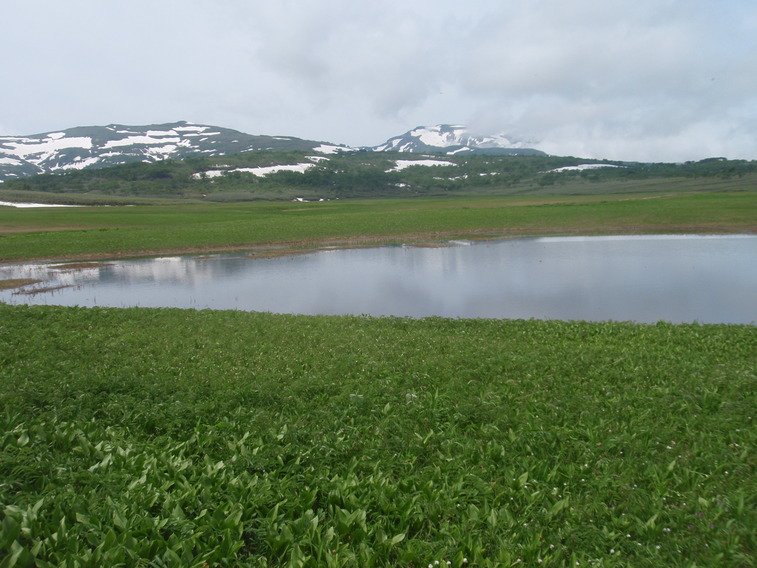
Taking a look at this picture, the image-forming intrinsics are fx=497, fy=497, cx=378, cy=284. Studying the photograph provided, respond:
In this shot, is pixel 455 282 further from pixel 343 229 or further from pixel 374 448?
pixel 343 229

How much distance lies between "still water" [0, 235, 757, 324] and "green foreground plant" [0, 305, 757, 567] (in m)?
12.9

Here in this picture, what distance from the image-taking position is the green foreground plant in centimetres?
585

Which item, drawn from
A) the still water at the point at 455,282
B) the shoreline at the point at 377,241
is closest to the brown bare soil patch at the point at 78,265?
the still water at the point at 455,282

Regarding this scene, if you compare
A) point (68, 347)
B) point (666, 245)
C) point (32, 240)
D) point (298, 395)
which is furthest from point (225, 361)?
point (32, 240)

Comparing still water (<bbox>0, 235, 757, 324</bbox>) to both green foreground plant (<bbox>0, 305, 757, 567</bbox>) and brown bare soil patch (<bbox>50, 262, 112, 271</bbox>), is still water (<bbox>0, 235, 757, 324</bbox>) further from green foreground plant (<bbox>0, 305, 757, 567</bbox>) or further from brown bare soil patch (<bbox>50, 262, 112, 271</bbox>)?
green foreground plant (<bbox>0, 305, 757, 567</bbox>)

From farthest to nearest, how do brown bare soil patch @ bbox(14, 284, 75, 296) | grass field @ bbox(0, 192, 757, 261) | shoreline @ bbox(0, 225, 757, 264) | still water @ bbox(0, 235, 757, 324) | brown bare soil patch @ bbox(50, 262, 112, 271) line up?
grass field @ bbox(0, 192, 757, 261) → shoreline @ bbox(0, 225, 757, 264) → brown bare soil patch @ bbox(50, 262, 112, 271) → brown bare soil patch @ bbox(14, 284, 75, 296) → still water @ bbox(0, 235, 757, 324)

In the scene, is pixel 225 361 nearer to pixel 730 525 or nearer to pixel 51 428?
pixel 51 428

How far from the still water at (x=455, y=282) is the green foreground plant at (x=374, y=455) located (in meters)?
12.9

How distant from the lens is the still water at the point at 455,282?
2708 cm

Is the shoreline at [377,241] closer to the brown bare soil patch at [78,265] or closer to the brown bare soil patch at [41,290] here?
the brown bare soil patch at [78,265]

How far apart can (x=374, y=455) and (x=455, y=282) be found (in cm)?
2721

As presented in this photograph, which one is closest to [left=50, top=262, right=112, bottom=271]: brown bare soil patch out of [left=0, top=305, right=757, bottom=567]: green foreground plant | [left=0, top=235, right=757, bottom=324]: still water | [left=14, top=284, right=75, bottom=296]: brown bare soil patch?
[left=0, top=235, right=757, bottom=324]: still water

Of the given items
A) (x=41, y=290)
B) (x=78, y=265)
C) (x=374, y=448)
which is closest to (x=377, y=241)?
(x=78, y=265)

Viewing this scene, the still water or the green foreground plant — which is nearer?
the green foreground plant
